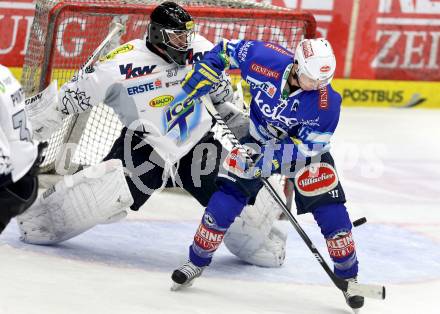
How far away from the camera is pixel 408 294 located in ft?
16.9

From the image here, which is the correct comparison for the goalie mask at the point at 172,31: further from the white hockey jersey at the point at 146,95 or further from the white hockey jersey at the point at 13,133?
the white hockey jersey at the point at 13,133

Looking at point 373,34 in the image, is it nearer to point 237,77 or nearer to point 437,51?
point 437,51

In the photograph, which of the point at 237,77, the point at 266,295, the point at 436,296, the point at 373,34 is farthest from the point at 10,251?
the point at 373,34

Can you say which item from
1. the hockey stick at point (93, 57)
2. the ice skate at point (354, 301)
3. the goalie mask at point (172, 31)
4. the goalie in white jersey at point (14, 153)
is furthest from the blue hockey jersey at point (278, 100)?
the goalie in white jersey at point (14, 153)

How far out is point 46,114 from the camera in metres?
5.21

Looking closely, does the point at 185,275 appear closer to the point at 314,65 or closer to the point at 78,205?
the point at 78,205

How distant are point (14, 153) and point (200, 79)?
1.25 meters

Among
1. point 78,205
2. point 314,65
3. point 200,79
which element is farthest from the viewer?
point 78,205

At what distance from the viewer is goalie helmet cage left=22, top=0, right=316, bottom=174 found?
6.19m

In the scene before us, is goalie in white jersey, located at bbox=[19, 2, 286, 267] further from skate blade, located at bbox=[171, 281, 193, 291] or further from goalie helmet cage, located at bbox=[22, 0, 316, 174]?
goalie helmet cage, located at bbox=[22, 0, 316, 174]

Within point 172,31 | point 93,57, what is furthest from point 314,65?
point 93,57

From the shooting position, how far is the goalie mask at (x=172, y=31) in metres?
5.27

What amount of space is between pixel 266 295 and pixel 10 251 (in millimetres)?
1128

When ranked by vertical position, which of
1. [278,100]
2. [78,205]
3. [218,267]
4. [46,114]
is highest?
[278,100]
